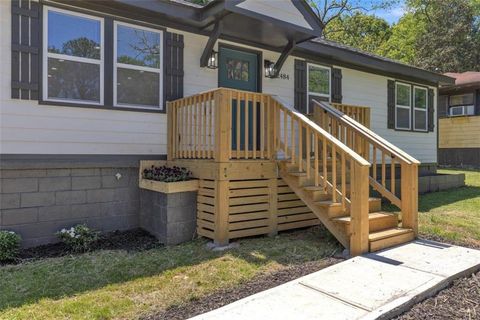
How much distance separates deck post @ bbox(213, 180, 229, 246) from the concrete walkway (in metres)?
1.47

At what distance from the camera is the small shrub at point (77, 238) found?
4.77 meters

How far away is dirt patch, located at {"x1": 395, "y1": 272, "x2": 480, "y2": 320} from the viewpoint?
2850 millimetres

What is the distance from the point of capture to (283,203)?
538 centimetres

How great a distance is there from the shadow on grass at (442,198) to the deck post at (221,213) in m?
3.46

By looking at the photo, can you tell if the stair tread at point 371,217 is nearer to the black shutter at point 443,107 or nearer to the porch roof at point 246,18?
the porch roof at point 246,18

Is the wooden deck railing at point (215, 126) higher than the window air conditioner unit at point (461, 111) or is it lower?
lower

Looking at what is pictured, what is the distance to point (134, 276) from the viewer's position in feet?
12.2

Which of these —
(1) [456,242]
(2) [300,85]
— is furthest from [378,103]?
(1) [456,242]

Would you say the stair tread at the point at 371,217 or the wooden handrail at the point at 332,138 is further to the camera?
the stair tread at the point at 371,217

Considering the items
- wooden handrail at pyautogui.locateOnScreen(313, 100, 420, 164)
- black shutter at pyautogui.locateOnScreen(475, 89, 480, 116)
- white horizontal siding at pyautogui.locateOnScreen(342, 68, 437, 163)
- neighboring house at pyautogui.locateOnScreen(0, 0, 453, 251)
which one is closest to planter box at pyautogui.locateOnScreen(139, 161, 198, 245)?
neighboring house at pyautogui.locateOnScreen(0, 0, 453, 251)

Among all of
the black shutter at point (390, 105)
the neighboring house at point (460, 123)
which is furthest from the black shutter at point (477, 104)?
the black shutter at point (390, 105)

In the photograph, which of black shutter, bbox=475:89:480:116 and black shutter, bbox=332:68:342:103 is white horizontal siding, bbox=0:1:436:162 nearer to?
black shutter, bbox=332:68:342:103

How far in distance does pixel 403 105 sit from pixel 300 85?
12.3ft

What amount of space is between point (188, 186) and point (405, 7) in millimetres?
27383
